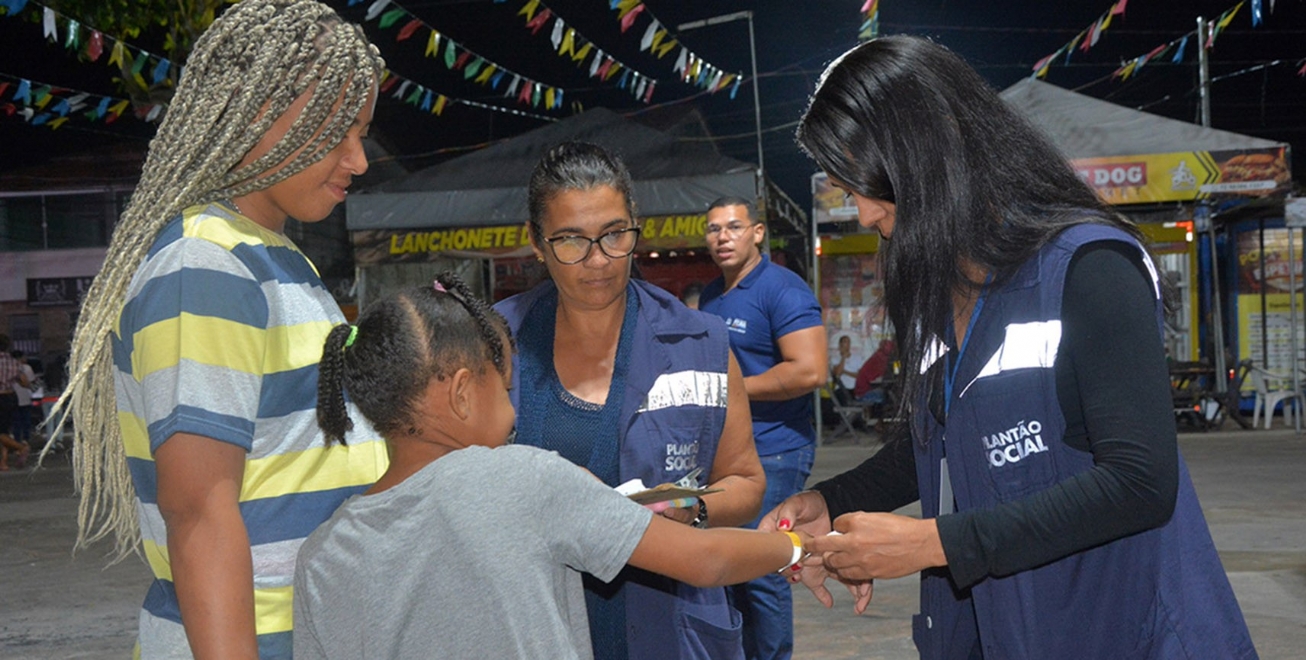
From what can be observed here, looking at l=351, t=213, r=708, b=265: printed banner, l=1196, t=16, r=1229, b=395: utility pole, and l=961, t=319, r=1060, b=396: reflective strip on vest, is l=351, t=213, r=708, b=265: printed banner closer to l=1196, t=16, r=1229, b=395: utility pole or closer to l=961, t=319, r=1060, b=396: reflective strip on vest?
l=1196, t=16, r=1229, b=395: utility pole

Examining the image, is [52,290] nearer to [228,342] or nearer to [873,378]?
[873,378]

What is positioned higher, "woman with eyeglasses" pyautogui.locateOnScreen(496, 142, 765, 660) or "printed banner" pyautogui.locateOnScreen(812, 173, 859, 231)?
"printed banner" pyautogui.locateOnScreen(812, 173, 859, 231)

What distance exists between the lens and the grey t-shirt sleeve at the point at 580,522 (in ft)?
5.82

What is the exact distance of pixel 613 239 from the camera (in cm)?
297

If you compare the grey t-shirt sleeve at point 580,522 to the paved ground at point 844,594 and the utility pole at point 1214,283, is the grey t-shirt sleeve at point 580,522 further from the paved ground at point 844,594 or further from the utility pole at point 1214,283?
the utility pole at point 1214,283

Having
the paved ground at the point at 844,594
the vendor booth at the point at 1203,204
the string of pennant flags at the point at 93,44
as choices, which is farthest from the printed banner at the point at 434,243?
the vendor booth at the point at 1203,204

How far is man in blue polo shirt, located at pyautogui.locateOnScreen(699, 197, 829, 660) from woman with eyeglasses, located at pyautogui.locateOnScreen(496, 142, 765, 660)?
6.62 ft

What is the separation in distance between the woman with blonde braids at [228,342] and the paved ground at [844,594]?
4.02 metres

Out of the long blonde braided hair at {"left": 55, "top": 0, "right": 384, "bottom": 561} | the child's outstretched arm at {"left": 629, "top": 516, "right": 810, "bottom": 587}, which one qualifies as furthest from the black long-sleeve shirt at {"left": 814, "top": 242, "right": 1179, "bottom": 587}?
the long blonde braided hair at {"left": 55, "top": 0, "right": 384, "bottom": 561}

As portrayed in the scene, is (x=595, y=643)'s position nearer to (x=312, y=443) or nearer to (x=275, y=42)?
(x=312, y=443)

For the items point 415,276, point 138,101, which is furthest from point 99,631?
point 415,276

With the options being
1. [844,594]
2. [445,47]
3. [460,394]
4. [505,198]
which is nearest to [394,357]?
[460,394]

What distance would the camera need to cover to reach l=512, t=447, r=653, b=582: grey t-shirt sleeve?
177cm

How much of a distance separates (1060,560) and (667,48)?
1208 cm
